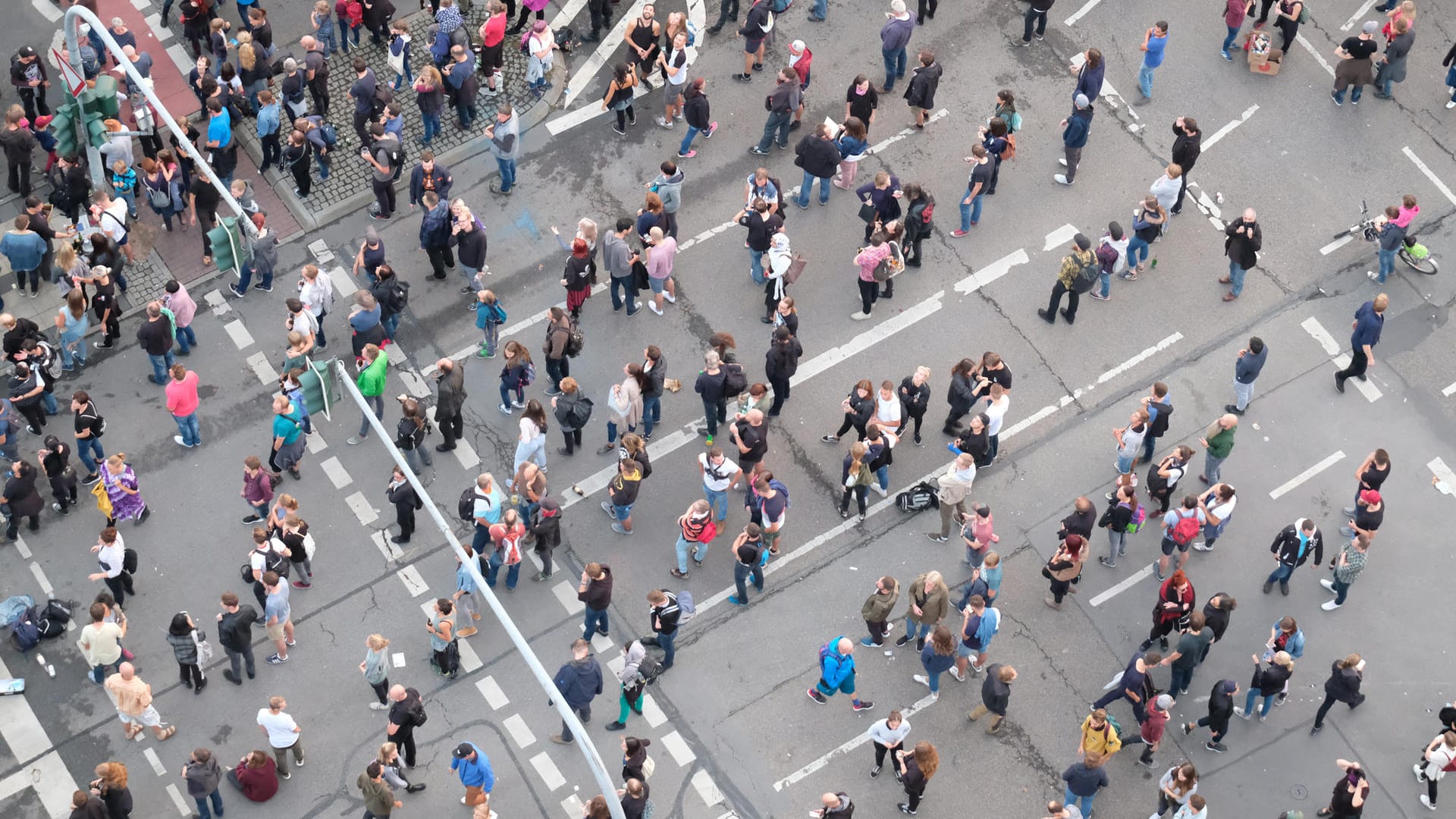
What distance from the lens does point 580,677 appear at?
2450 centimetres

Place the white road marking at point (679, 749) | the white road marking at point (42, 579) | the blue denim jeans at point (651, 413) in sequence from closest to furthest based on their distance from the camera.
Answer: the white road marking at point (679, 749)
the white road marking at point (42, 579)
the blue denim jeans at point (651, 413)

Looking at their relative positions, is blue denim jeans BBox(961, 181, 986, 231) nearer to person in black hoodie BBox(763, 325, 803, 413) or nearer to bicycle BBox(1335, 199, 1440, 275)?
person in black hoodie BBox(763, 325, 803, 413)

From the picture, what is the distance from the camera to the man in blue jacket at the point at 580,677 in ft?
79.9

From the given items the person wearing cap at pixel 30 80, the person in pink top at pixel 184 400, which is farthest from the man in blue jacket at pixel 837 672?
the person wearing cap at pixel 30 80

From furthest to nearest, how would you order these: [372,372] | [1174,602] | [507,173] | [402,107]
→ [402,107] < [507,173] < [372,372] < [1174,602]

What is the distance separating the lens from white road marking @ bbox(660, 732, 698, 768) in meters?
25.3

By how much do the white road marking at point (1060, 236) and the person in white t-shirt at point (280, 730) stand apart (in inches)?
553

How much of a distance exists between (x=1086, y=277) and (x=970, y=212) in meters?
2.57

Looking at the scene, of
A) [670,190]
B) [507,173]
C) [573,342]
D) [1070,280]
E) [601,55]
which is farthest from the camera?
[601,55]

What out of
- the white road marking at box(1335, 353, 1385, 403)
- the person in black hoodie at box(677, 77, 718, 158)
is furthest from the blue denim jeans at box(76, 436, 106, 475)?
the white road marking at box(1335, 353, 1385, 403)

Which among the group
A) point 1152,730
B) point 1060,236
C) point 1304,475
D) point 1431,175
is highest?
point 1060,236

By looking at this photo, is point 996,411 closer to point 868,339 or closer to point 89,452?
point 868,339

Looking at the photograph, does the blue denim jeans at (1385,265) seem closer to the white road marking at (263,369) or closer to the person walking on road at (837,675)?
the person walking on road at (837,675)

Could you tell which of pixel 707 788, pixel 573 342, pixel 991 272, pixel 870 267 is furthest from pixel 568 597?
pixel 991 272
